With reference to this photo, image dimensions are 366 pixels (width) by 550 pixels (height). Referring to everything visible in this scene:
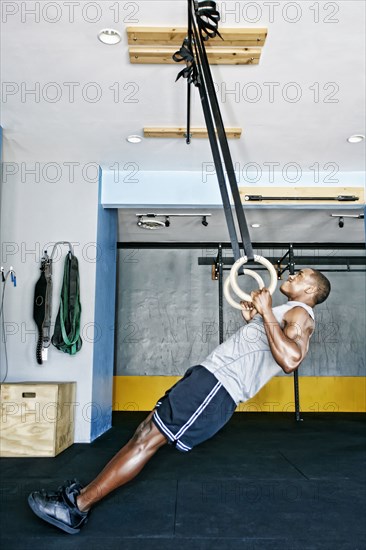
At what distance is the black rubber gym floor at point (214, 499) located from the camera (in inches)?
82.6

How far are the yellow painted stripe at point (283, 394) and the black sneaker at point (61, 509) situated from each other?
5507 mm

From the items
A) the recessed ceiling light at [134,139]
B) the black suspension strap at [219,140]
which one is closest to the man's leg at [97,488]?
the black suspension strap at [219,140]

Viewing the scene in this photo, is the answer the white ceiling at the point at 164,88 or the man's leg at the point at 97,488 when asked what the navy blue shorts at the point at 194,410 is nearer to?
the man's leg at the point at 97,488

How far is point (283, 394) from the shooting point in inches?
305

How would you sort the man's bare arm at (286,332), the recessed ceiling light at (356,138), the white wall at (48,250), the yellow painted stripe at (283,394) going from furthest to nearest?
the yellow painted stripe at (283,394), the white wall at (48,250), the recessed ceiling light at (356,138), the man's bare arm at (286,332)

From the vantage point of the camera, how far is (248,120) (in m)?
3.81

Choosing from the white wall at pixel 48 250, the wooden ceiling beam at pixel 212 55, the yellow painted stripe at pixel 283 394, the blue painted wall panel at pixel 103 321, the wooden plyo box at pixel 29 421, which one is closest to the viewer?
the wooden ceiling beam at pixel 212 55

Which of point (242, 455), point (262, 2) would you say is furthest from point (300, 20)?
point (242, 455)

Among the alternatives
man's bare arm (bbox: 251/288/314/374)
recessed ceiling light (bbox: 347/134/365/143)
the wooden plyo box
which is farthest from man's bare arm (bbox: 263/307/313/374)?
recessed ceiling light (bbox: 347/134/365/143)

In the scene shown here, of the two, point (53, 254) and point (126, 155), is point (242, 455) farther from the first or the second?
point (126, 155)

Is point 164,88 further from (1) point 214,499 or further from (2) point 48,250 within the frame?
(1) point 214,499

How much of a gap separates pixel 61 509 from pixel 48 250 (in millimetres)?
2777

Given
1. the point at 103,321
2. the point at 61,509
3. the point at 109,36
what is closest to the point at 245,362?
the point at 61,509

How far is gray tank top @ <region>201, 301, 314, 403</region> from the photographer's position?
205 centimetres
